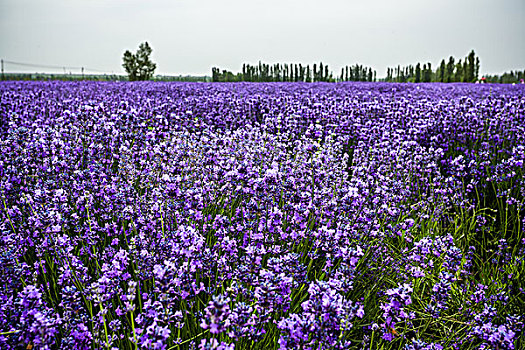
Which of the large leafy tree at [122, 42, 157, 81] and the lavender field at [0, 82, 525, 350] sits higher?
the large leafy tree at [122, 42, 157, 81]

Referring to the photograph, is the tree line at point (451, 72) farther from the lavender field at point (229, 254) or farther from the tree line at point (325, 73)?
the lavender field at point (229, 254)

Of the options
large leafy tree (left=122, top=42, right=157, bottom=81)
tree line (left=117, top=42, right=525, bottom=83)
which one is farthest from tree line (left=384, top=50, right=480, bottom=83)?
large leafy tree (left=122, top=42, right=157, bottom=81)

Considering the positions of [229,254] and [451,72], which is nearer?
[229,254]

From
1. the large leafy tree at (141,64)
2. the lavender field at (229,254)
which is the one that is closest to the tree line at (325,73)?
the large leafy tree at (141,64)

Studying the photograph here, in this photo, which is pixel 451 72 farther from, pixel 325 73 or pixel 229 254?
pixel 229 254

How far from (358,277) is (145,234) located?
1.35 meters

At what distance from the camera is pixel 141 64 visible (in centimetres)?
3531

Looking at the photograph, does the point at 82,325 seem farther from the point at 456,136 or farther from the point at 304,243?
the point at 456,136

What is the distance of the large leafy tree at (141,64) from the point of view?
114ft

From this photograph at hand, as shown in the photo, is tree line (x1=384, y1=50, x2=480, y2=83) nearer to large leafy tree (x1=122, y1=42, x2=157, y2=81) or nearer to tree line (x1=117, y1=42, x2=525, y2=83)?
tree line (x1=117, y1=42, x2=525, y2=83)

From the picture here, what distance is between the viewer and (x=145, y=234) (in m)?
1.87

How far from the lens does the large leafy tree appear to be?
3475cm

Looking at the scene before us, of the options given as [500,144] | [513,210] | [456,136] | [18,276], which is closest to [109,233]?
[18,276]

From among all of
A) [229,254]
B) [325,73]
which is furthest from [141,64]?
[229,254]
